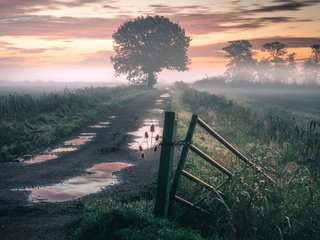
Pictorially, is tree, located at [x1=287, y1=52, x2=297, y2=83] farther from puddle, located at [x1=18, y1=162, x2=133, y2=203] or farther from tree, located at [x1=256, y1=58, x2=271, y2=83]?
puddle, located at [x1=18, y1=162, x2=133, y2=203]

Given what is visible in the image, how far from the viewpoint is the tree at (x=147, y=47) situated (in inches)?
2891

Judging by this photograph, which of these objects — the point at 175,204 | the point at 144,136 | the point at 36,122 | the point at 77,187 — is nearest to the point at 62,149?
the point at 144,136

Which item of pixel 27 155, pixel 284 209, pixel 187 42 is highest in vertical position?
pixel 187 42

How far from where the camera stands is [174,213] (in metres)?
7.05

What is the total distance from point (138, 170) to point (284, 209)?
5481 mm

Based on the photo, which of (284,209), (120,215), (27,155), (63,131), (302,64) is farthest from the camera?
(302,64)

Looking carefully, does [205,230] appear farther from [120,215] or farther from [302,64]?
[302,64]

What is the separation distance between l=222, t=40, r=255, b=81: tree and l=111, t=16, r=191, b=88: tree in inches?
1443

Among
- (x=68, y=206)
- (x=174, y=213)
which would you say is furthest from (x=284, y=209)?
(x=68, y=206)

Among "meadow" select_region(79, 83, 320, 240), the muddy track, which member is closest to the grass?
the muddy track

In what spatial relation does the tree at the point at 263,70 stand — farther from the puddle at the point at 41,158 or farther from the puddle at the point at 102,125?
the puddle at the point at 41,158

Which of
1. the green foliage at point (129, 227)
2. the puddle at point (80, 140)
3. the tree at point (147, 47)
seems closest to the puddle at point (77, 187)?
the green foliage at point (129, 227)

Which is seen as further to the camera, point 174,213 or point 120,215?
point 174,213

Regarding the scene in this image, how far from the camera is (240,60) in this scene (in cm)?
11094
